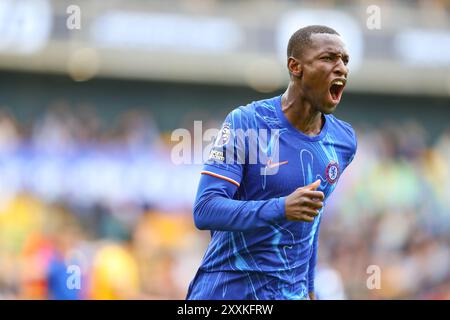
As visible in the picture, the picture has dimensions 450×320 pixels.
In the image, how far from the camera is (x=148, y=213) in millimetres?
14008

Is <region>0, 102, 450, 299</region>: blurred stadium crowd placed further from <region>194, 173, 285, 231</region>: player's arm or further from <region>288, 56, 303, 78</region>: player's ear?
<region>194, 173, 285, 231</region>: player's arm

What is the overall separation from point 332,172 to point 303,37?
0.84 m

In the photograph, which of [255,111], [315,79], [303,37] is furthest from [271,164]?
[303,37]

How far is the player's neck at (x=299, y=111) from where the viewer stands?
17.7 feet

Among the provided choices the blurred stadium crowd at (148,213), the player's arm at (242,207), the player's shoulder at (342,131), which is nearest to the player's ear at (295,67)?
the player's shoulder at (342,131)

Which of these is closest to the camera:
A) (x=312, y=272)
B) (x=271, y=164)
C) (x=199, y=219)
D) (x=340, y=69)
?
(x=199, y=219)

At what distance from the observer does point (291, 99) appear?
547 cm

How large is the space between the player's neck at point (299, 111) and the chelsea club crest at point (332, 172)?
0.21m

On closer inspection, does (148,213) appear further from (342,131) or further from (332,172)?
(332,172)

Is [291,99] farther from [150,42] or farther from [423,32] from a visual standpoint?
[423,32]

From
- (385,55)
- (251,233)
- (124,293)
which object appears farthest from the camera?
(385,55)

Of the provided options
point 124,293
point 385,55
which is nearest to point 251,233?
point 124,293
